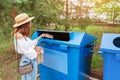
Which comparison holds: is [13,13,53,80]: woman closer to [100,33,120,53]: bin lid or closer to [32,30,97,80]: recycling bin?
[32,30,97,80]: recycling bin

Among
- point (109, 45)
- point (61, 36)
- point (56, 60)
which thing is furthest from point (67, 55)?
point (109, 45)

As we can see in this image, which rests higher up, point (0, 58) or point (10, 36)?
point (10, 36)

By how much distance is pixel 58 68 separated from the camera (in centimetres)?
400

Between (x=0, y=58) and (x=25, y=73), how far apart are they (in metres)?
4.02

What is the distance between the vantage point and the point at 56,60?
3.98 m

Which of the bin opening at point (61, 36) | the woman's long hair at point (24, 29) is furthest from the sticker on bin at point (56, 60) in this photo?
the woman's long hair at point (24, 29)

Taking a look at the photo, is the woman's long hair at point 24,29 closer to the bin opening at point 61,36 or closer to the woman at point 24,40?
the woman at point 24,40

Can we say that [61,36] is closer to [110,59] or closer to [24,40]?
[24,40]

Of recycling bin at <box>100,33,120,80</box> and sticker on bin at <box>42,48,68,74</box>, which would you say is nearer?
recycling bin at <box>100,33,120,80</box>

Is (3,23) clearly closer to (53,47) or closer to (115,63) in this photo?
(53,47)

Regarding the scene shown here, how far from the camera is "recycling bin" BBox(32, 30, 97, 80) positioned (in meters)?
3.63

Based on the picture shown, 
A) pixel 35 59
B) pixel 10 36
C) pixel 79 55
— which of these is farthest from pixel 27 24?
pixel 10 36

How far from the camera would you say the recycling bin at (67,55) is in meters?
3.63

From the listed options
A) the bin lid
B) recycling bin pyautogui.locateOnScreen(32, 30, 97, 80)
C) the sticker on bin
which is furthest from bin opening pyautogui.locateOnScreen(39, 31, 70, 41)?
the bin lid
